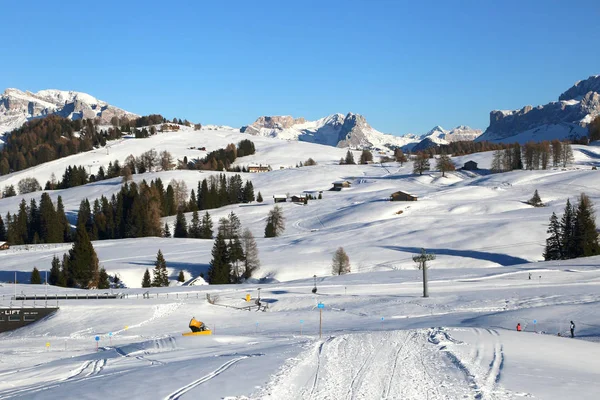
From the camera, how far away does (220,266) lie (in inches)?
2707

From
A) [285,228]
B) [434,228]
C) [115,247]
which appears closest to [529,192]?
[434,228]

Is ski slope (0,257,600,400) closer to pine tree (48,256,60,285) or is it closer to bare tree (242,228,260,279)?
pine tree (48,256,60,285)

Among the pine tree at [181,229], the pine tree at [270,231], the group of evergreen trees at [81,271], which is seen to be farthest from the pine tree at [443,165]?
the group of evergreen trees at [81,271]

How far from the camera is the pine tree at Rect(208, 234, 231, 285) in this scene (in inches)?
2665

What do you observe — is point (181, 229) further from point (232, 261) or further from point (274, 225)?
point (232, 261)

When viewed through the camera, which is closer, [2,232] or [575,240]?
[575,240]

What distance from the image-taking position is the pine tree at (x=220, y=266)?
67688 mm

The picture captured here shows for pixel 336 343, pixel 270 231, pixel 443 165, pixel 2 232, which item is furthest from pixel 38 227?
pixel 336 343

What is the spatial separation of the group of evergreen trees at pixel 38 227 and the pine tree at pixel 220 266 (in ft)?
177

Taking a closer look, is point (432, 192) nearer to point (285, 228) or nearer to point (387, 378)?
point (285, 228)

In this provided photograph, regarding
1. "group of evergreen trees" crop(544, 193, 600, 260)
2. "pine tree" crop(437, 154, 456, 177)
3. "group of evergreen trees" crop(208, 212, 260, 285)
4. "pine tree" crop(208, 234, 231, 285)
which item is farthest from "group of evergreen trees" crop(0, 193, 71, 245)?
"pine tree" crop(437, 154, 456, 177)

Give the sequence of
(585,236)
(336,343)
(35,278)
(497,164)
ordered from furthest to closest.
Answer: (497,164), (35,278), (585,236), (336,343)

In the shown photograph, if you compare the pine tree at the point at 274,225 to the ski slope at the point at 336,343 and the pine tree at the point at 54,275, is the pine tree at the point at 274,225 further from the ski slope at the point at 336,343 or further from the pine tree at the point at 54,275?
the ski slope at the point at 336,343

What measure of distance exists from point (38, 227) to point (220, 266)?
62.6 metres
